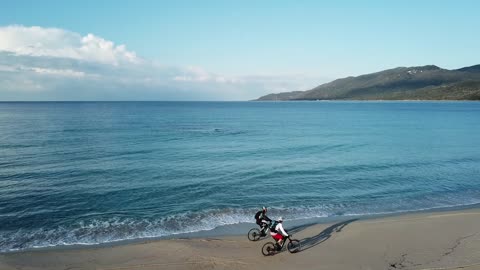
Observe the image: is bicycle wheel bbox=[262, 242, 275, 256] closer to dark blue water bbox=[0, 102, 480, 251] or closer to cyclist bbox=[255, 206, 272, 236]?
cyclist bbox=[255, 206, 272, 236]

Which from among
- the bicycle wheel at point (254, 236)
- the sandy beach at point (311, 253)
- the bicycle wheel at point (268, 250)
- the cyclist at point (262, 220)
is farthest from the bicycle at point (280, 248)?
the bicycle wheel at point (254, 236)

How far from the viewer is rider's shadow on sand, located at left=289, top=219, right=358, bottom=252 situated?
22.7m

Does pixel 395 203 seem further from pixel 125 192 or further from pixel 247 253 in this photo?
pixel 125 192

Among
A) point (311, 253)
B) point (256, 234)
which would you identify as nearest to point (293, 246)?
point (311, 253)

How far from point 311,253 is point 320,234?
10.6 ft

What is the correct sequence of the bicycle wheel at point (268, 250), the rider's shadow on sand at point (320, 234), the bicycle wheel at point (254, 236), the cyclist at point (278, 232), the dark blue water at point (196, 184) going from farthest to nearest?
1. the dark blue water at point (196, 184)
2. the bicycle wheel at point (254, 236)
3. the rider's shadow on sand at point (320, 234)
4. the bicycle wheel at point (268, 250)
5. the cyclist at point (278, 232)

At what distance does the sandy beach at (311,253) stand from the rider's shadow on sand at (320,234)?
0.06 meters

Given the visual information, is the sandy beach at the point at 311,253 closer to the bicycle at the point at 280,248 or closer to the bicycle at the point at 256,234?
the bicycle at the point at 280,248

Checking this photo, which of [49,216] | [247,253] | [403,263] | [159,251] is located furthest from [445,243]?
[49,216]

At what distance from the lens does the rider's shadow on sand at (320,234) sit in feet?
74.4

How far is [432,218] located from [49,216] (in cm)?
2771

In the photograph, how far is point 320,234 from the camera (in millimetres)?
24406

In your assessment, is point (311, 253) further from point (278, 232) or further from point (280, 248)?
point (278, 232)

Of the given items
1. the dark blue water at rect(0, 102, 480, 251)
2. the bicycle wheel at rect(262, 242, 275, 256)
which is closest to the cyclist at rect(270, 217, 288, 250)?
the bicycle wheel at rect(262, 242, 275, 256)
